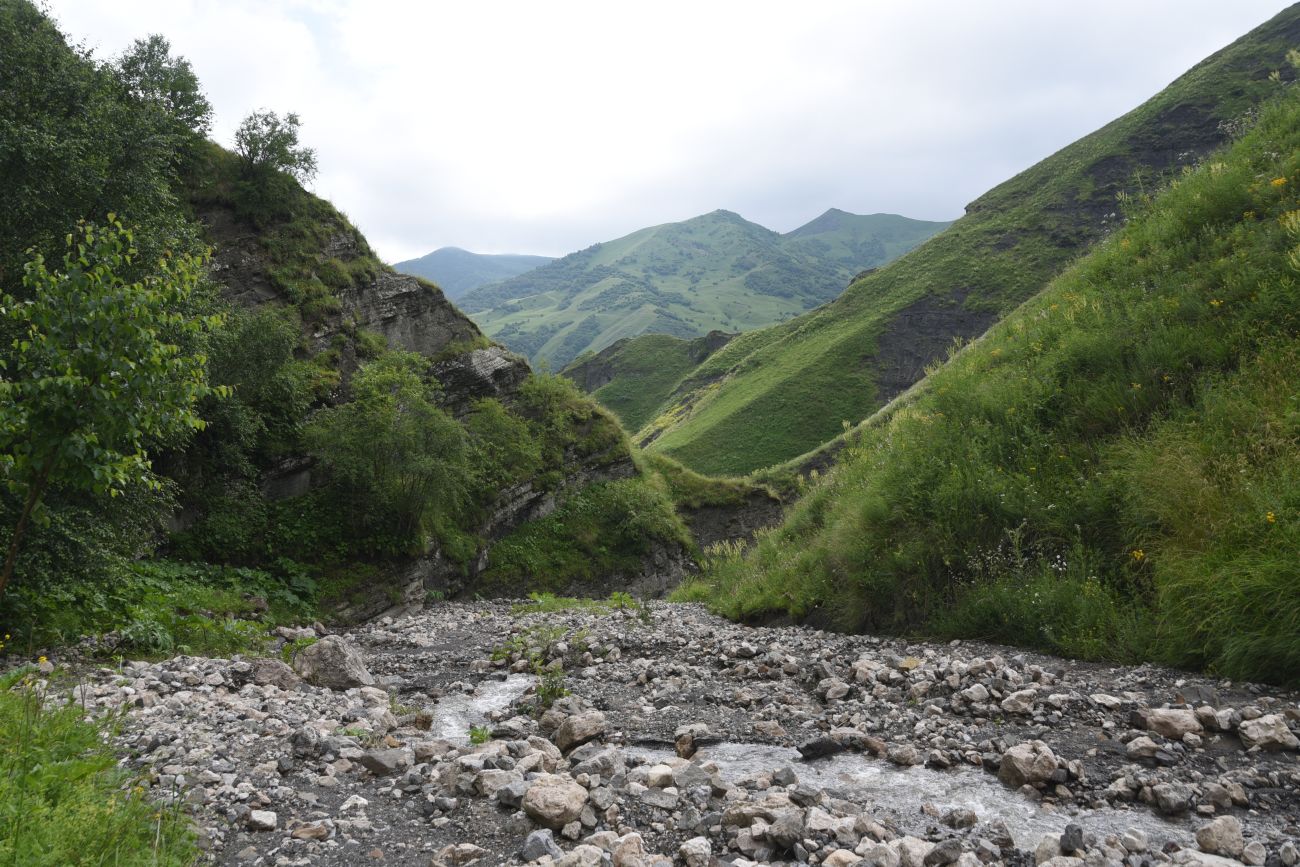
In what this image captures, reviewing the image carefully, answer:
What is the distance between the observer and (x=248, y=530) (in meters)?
22.4

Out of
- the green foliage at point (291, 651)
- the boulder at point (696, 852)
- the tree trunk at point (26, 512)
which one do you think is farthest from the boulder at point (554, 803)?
the green foliage at point (291, 651)

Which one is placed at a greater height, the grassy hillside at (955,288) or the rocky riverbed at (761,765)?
the grassy hillside at (955,288)

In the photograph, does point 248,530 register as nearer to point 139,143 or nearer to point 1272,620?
point 139,143

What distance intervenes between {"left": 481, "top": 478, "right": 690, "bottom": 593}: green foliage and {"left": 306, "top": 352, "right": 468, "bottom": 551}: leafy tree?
6.20 m

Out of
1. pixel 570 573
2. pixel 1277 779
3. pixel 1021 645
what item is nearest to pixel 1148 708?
pixel 1277 779

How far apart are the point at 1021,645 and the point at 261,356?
24.4 meters

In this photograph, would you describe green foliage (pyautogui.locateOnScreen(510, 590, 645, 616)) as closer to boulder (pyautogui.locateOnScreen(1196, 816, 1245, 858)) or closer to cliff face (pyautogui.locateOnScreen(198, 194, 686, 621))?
cliff face (pyautogui.locateOnScreen(198, 194, 686, 621))

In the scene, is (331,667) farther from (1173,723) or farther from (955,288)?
(955,288)

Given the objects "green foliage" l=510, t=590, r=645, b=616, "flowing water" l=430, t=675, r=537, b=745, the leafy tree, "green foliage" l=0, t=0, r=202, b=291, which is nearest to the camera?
"flowing water" l=430, t=675, r=537, b=745

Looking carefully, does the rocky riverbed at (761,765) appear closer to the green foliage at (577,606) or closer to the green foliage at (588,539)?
the green foliage at (577,606)

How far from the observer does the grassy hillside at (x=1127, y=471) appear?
7.25 metres

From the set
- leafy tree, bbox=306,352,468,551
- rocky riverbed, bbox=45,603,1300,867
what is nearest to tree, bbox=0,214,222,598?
rocky riverbed, bbox=45,603,1300,867

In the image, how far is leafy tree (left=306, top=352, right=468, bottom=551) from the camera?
930 inches

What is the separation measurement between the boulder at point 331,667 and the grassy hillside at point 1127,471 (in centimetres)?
837
